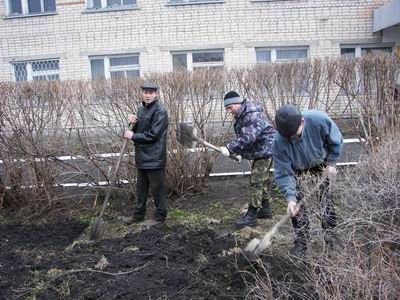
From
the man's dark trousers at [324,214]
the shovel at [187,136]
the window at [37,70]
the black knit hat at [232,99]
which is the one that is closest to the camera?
the man's dark trousers at [324,214]

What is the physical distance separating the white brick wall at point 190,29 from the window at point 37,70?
26cm

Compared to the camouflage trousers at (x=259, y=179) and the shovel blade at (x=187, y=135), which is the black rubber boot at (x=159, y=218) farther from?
the camouflage trousers at (x=259, y=179)

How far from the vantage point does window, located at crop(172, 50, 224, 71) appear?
1366 centimetres

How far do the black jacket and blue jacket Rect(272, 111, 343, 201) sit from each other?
1.77m

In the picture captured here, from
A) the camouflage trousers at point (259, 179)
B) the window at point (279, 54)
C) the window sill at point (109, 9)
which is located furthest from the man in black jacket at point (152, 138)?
the window sill at point (109, 9)

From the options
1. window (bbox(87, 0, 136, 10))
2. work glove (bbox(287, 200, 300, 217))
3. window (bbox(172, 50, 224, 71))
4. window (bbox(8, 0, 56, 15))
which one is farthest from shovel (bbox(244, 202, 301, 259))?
window (bbox(8, 0, 56, 15))

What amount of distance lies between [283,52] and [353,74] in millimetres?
6779

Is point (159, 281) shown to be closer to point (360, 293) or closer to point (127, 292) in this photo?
point (127, 292)

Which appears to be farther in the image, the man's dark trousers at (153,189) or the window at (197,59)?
the window at (197,59)

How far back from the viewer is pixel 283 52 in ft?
44.5

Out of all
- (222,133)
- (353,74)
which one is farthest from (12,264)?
(353,74)

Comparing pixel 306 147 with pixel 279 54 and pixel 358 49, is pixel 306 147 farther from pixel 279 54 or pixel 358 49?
pixel 358 49

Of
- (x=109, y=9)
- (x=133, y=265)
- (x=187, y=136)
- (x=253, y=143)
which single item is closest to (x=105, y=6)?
(x=109, y=9)

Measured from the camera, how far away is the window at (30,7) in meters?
14.2
